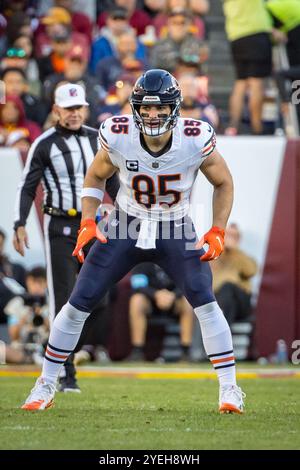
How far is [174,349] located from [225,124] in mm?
2622

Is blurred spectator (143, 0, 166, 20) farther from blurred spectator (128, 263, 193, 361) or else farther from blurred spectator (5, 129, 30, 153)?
blurred spectator (128, 263, 193, 361)

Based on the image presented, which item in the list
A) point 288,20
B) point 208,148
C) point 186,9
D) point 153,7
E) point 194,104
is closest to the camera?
point 208,148

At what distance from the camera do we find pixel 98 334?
10.8m

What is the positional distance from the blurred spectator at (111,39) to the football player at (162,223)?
7.10m

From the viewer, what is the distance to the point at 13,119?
11.5 m

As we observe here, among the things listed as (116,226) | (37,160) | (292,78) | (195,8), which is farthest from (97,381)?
(195,8)

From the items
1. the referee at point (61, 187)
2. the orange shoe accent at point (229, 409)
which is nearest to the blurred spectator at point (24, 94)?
the referee at point (61, 187)

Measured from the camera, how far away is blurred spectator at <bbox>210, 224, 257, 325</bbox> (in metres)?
10.7

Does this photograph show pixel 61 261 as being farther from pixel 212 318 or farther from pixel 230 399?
pixel 230 399

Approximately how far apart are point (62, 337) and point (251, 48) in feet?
19.8

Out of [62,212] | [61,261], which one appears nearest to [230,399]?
[61,261]
